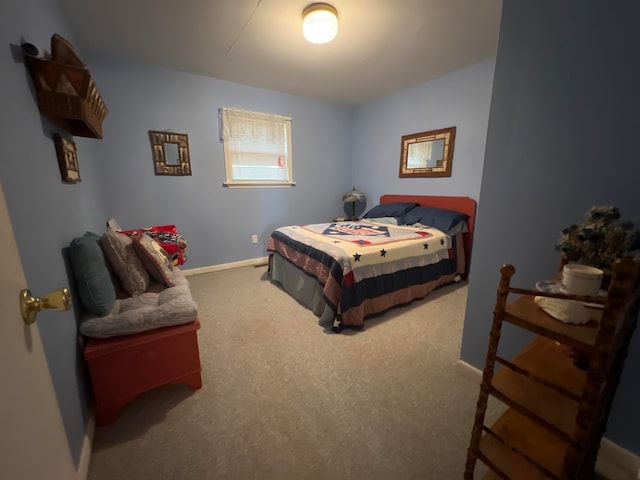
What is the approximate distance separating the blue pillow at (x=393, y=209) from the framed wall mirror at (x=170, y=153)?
8.54ft

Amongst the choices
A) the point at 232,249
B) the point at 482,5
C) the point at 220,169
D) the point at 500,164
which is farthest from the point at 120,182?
the point at 482,5

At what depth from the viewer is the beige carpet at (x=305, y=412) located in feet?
3.76

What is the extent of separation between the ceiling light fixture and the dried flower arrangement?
206cm

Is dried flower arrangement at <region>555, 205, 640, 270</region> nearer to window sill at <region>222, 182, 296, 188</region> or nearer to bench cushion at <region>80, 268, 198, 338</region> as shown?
bench cushion at <region>80, 268, 198, 338</region>

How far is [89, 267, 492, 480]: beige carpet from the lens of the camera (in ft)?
3.76

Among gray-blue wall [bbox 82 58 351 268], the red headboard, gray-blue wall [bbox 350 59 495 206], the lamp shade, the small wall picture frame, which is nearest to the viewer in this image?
the small wall picture frame

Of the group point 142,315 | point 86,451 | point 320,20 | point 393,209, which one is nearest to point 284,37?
point 320,20

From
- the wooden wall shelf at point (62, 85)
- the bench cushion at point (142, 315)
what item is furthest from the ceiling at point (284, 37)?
the bench cushion at point (142, 315)

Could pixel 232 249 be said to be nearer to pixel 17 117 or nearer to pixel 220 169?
pixel 220 169

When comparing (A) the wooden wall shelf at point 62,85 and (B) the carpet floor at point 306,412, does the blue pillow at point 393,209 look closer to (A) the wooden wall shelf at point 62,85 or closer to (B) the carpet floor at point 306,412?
(B) the carpet floor at point 306,412

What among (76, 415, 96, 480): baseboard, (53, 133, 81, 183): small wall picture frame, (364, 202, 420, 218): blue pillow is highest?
(53, 133, 81, 183): small wall picture frame

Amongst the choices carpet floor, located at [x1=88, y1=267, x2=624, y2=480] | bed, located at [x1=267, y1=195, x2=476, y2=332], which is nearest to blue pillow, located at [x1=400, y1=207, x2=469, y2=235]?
bed, located at [x1=267, y1=195, x2=476, y2=332]

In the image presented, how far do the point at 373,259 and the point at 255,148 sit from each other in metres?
2.47

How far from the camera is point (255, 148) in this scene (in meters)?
3.68
